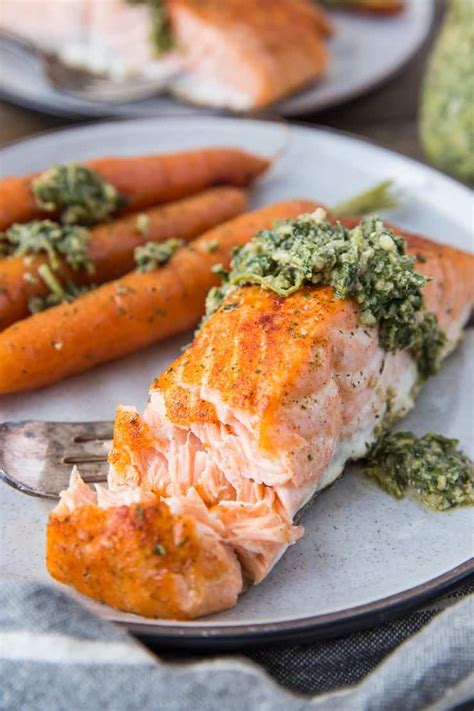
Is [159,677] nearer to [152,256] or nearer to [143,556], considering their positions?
[143,556]

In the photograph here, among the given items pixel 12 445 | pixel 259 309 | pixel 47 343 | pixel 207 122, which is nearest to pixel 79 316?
pixel 47 343

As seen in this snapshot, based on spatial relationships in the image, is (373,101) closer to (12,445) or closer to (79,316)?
(79,316)

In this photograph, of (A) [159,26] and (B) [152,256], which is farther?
(A) [159,26]

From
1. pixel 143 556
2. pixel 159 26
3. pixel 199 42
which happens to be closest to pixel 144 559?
pixel 143 556

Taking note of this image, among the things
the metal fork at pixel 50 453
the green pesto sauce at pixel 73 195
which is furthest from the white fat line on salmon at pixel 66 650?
the green pesto sauce at pixel 73 195

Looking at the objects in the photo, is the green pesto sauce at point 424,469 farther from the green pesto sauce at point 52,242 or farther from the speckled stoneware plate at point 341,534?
the green pesto sauce at point 52,242

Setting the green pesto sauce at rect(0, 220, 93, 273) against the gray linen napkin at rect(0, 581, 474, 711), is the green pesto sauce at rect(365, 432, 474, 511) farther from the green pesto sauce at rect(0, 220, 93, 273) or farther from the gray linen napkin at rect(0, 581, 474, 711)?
the green pesto sauce at rect(0, 220, 93, 273)

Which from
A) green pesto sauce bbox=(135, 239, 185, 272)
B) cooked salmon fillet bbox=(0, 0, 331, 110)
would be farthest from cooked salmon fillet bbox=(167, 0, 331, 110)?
green pesto sauce bbox=(135, 239, 185, 272)
